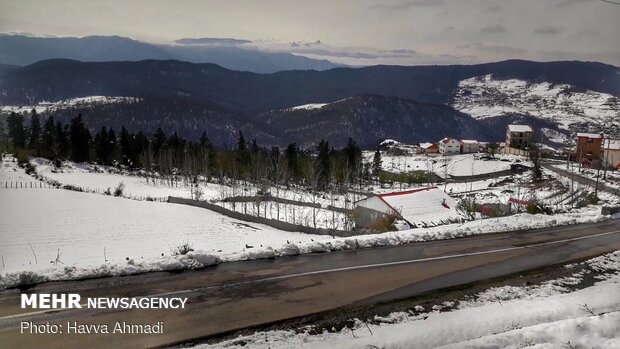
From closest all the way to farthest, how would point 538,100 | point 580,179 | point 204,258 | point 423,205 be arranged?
point 204,258, point 423,205, point 538,100, point 580,179

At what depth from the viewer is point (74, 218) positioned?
16.9 meters

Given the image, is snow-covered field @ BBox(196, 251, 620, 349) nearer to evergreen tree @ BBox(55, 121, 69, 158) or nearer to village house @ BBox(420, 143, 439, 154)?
evergreen tree @ BBox(55, 121, 69, 158)

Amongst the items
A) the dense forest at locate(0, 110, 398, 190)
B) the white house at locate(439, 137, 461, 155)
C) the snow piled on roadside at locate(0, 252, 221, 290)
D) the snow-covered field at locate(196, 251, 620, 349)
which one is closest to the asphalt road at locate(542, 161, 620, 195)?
the white house at locate(439, 137, 461, 155)

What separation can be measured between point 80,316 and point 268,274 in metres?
2.50

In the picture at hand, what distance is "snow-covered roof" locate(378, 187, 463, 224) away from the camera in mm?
19802

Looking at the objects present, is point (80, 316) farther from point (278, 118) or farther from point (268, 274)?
point (278, 118)

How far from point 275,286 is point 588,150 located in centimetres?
5582

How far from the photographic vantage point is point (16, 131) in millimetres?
43781

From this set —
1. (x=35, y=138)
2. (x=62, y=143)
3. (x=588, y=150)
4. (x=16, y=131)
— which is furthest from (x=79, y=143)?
(x=588, y=150)

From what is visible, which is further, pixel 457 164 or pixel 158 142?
pixel 457 164

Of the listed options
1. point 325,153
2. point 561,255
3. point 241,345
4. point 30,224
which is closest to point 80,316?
point 241,345

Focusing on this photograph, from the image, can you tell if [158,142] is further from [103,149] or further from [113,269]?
[113,269]

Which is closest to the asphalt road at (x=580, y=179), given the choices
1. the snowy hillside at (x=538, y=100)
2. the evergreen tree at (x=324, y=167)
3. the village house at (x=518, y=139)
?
the village house at (x=518, y=139)

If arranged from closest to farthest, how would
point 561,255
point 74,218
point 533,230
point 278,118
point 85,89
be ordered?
1. point 561,255
2. point 533,230
3. point 74,218
4. point 85,89
5. point 278,118
